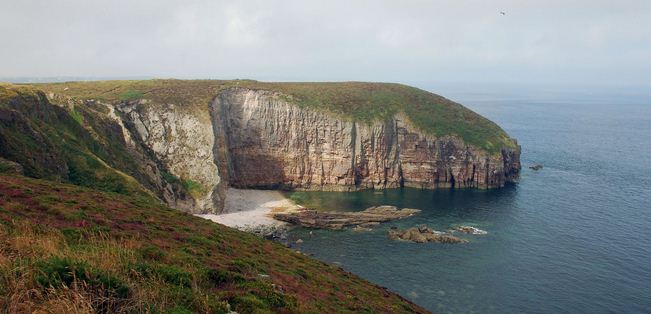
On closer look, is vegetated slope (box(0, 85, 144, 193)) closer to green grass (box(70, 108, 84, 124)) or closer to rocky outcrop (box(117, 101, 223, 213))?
green grass (box(70, 108, 84, 124))

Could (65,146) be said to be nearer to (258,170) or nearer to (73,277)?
(73,277)

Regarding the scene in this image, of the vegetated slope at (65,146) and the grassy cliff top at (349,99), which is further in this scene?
the grassy cliff top at (349,99)

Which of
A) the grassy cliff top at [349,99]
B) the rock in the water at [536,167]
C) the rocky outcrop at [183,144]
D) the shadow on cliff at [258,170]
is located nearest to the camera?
the rocky outcrop at [183,144]

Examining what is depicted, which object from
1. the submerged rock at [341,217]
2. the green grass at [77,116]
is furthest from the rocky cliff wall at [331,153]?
the green grass at [77,116]

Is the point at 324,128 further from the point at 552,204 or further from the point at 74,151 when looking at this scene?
the point at 74,151

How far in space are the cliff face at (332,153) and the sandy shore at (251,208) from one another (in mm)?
6494

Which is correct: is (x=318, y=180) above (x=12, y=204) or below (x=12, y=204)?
below

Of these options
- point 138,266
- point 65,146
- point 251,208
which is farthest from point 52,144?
point 251,208

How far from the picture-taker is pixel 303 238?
76.0 metres

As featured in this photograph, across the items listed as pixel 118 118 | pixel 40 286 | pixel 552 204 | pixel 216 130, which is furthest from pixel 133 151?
pixel 552 204

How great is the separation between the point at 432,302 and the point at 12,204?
4397 cm

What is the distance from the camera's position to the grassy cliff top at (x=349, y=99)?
10388cm

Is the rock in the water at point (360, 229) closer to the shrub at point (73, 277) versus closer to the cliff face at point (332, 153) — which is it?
the cliff face at point (332, 153)

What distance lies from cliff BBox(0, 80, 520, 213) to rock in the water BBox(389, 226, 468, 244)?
1292 inches
